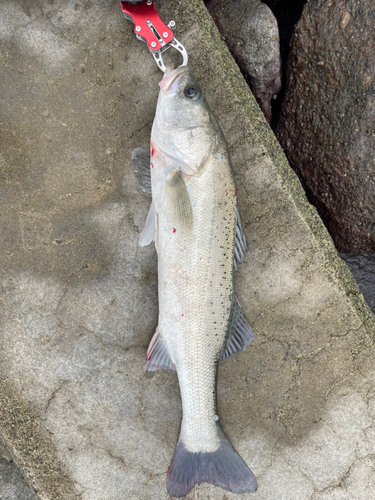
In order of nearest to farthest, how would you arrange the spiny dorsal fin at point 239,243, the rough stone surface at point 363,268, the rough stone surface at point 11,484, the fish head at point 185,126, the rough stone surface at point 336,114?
1. the fish head at point 185,126
2. the spiny dorsal fin at point 239,243
3. the rough stone surface at point 336,114
4. the rough stone surface at point 11,484
5. the rough stone surface at point 363,268

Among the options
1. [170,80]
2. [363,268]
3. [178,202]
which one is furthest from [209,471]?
[170,80]

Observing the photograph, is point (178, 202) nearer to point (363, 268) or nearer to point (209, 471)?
point (209, 471)

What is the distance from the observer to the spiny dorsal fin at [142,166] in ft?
9.55

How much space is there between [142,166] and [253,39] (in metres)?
1.49

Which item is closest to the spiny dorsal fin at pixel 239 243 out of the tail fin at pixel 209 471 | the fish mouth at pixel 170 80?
the fish mouth at pixel 170 80

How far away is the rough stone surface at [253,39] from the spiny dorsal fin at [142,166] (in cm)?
125

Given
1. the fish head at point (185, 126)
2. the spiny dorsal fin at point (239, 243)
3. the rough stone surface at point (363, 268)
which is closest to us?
the fish head at point (185, 126)

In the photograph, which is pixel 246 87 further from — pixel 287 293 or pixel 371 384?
pixel 371 384

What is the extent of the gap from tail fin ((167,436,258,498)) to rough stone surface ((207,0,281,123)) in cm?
306

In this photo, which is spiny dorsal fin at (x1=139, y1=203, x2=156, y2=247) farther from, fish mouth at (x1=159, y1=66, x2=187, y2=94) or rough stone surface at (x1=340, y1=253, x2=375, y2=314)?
rough stone surface at (x1=340, y1=253, x2=375, y2=314)

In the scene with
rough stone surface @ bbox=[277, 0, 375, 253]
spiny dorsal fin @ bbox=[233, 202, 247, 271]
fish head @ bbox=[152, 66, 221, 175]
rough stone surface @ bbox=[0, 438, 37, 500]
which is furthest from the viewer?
rough stone surface @ bbox=[0, 438, 37, 500]

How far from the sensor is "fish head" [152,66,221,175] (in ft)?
8.39

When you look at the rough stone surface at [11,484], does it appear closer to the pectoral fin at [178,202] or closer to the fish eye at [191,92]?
the pectoral fin at [178,202]

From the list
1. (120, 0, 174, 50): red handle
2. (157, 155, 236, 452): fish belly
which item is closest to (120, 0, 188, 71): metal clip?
(120, 0, 174, 50): red handle
